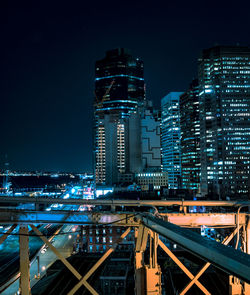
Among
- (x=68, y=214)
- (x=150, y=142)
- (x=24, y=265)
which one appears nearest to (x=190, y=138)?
(x=150, y=142)

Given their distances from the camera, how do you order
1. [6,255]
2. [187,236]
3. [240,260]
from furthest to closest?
[6,255] < [187,236] < [240,260]

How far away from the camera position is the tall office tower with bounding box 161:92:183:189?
11812 centimetres

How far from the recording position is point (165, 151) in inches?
4948

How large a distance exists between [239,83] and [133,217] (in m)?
86.0

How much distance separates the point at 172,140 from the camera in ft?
394

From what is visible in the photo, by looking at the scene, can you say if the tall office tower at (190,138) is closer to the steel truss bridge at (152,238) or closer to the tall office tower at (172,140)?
the tall office tower at (172,140)

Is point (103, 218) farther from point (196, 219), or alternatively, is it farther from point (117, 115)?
point (117, 115)

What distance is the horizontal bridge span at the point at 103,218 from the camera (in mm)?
6316

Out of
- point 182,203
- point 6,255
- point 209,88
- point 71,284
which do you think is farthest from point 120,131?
point 182,203

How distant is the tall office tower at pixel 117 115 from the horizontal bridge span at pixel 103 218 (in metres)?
105

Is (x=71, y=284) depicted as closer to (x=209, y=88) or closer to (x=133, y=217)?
(x=133, y=217)

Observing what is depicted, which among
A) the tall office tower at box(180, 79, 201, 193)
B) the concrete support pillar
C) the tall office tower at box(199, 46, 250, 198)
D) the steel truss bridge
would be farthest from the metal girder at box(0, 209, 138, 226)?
the tall office tower at box(180, 79, 201, 193)

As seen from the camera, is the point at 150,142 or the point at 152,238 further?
the point at 150,142

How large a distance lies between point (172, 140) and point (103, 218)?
378 feet
